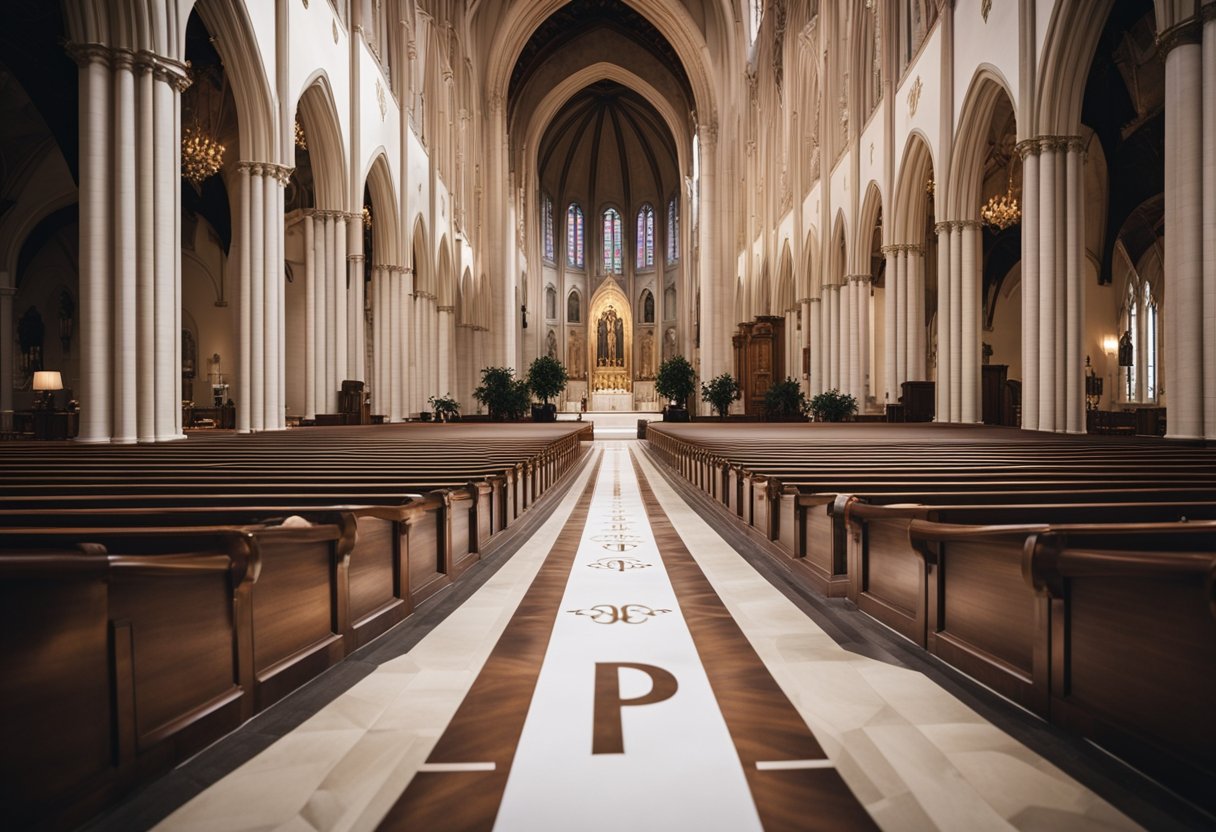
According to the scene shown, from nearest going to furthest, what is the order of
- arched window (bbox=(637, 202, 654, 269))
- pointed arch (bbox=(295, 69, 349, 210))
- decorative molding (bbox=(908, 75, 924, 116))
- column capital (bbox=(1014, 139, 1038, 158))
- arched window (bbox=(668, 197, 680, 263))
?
column capital (bbox=(1014, 139, 1038, 158)), pointed arch (bbox=(295, 69, 349, 210)), decorative molding (bbox=(908, 75, 924, 116)), arched window (bbox=(668, 197, 680, 263)), arched window (bbox=(637, 202, 654, 269))

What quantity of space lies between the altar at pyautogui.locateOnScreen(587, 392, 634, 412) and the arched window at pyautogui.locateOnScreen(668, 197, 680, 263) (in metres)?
9.16

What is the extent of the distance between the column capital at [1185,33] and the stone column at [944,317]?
4.76m

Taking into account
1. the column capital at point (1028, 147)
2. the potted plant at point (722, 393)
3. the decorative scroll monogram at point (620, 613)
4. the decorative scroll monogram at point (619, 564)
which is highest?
the column capital at point (1028, 147)

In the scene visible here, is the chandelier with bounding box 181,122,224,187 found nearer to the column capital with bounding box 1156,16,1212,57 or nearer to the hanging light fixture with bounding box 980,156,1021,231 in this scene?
the column capital with bounding box 1156,16,1212,57

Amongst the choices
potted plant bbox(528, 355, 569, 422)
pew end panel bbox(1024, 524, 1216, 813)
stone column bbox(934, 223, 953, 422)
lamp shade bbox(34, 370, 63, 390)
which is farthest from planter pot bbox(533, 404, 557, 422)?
pew end panel bbox(1024, 524, 1216, 813)

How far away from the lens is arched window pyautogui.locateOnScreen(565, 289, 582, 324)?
4250 centimetres

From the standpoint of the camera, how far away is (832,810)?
1.49 metres

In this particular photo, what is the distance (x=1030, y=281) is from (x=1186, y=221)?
2627 mm

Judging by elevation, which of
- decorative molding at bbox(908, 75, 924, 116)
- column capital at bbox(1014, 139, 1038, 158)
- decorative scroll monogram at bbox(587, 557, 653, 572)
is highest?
decorative molding at bbox(908, 75, 924, 116)

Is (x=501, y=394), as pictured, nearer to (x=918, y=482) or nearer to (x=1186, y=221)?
(x=1186, y=221)

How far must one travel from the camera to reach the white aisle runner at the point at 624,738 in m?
1.49

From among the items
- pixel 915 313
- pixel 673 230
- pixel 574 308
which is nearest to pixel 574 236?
pixel 574 308

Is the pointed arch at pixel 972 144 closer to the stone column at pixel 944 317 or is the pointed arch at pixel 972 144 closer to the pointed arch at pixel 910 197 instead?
the stone column at pixel 944 317

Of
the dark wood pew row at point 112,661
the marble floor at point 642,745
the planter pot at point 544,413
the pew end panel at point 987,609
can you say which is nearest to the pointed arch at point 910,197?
the marble floor at point 642,745
